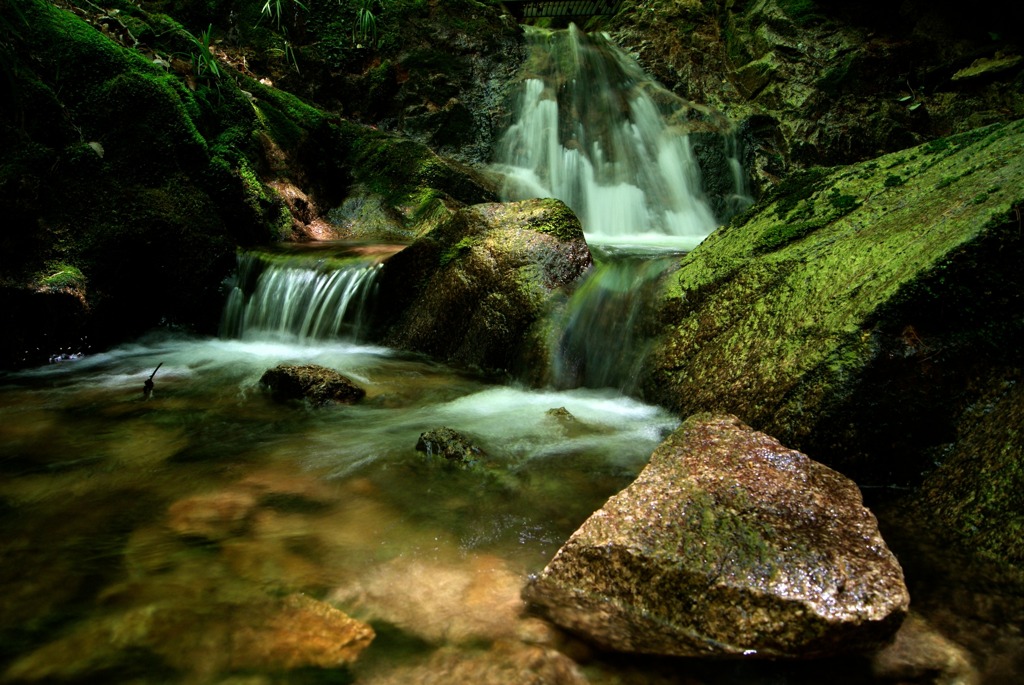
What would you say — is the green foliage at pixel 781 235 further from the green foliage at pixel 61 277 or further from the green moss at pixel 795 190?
the green foliage at pixel 61 277

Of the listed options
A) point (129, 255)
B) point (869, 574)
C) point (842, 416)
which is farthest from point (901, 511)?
point (129, 255)

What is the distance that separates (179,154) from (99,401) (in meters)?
3.29

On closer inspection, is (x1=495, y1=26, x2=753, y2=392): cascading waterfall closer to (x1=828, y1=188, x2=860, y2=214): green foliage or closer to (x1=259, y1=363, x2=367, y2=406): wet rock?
(x1=828, y1=188, x2=860, y2=214): green foliage

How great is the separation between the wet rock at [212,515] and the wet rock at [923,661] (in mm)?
2446

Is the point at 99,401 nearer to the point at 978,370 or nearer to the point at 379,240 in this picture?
the point at 379,240

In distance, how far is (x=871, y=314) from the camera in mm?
2824

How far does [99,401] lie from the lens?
4.17 metres

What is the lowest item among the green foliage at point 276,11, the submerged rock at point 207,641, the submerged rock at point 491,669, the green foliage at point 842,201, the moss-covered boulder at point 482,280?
the submerged rock at point 207,641

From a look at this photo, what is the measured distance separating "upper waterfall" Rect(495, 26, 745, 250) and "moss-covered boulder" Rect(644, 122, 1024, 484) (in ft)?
16.4

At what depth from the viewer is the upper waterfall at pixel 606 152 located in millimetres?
9933

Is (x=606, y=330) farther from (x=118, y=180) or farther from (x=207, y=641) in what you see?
(x=118, y=180)

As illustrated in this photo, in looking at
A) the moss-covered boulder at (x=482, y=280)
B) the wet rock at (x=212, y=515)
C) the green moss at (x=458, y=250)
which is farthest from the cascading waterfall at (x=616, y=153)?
the wet rock at (x=212, y=515)

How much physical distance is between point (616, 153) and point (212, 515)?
9.79 m

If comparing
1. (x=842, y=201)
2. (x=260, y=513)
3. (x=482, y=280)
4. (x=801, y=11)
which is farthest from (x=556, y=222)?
(x=801, y=11)
